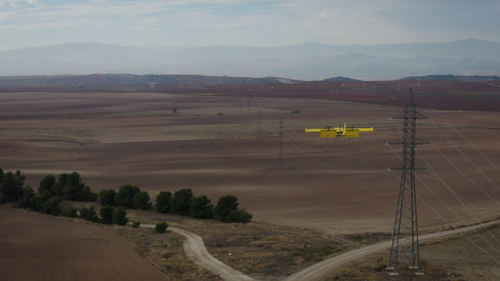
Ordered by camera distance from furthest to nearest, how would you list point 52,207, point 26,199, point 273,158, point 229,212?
point 273,158
point 26,199
point 52,207
point 229,212

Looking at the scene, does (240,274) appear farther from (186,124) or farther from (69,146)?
(186,124)

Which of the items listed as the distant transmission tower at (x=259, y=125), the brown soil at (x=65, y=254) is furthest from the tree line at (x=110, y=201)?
the distant transmission tower at (x=259, y=125)

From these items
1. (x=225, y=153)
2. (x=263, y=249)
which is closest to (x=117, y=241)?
(x=263, y=249)

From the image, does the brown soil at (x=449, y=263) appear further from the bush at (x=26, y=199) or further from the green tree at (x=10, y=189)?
the green tree at (x=10, y=189)

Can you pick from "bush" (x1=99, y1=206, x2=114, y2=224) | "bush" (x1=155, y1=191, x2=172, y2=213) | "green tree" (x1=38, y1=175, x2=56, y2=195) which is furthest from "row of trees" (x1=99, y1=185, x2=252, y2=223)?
"bush" (x1=99, y1=206, x2=114, y2=224)

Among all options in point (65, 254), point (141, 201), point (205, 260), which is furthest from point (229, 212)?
point (65, 254)

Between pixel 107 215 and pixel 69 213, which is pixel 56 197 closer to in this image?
pixel 69 213

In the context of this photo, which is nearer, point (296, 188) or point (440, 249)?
point (440, 249)

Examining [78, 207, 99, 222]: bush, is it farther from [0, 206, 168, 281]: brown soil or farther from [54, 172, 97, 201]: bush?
[54, 172, 97, 201]: bush
